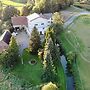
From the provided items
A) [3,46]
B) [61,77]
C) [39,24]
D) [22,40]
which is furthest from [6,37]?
[61,77]

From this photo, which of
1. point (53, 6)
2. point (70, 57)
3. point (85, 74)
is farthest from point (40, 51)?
point (53, 6)

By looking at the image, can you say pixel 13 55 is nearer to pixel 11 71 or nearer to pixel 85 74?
pixel 11 71

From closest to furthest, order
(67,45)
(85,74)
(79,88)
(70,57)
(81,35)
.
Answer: (79,88), (85,74), (70,57), (67,45), (81,35)

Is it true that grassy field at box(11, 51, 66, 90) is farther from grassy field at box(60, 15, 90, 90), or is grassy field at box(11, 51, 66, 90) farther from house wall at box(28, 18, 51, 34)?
house wall at box(28, 18, 51, 34)

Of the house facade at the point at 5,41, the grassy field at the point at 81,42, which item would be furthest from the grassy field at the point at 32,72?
the house facade at the point at 5,41

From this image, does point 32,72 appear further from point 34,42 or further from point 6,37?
point 6,37

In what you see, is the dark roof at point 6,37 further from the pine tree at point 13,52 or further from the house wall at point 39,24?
the pine tree at point 13,52

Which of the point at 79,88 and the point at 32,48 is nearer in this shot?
the point at 79,88
